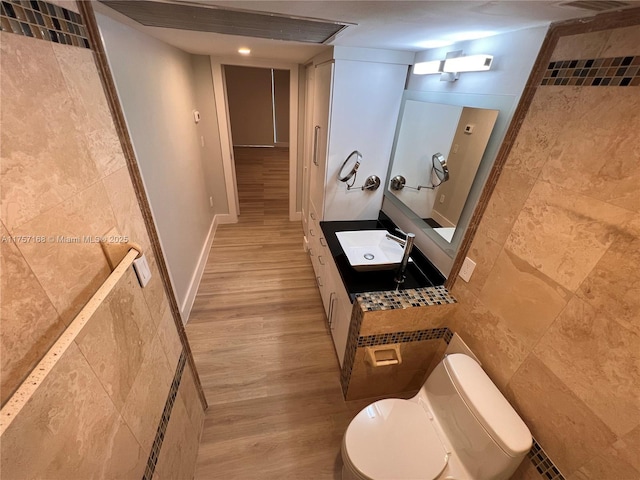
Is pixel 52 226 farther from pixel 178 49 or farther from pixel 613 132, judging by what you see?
pixel 178 49

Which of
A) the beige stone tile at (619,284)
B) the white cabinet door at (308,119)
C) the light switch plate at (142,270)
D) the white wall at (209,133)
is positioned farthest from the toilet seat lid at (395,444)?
the white wall at (209,133)

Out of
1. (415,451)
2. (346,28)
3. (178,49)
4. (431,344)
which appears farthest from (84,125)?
(178,49)

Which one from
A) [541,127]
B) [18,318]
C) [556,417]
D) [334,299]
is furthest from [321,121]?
[556,417]

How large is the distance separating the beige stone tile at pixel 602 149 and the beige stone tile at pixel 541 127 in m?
0.02

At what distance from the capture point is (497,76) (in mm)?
1213

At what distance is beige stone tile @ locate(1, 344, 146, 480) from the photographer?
19.7 inches

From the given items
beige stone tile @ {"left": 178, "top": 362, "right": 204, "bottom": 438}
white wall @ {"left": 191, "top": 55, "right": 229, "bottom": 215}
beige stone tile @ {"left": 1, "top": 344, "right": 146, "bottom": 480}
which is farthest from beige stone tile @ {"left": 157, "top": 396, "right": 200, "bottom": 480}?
white wall @ {"left": 191, "top": 55, "right": 229, "bottom": 215}

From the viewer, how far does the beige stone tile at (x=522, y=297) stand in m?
0.99

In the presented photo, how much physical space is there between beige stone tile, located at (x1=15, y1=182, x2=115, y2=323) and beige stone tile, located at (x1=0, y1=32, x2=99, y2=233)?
0.03 m

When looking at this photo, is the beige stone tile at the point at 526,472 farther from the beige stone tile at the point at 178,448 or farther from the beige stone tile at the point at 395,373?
the beige stone tile at the point at 178,448

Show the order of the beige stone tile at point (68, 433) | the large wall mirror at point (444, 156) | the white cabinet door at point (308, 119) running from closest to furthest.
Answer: the beige stone tile at point (68, 433) < the large wall mirror at point (444, 156) < the white cabinet door at point (308, 119)

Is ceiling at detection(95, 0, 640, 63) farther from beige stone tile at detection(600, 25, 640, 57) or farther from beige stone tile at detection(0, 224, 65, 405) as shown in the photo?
beige stone tile at detection(0, 224, 65, 405)

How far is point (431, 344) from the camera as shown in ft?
5.29

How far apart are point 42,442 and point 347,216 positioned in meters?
2.04
